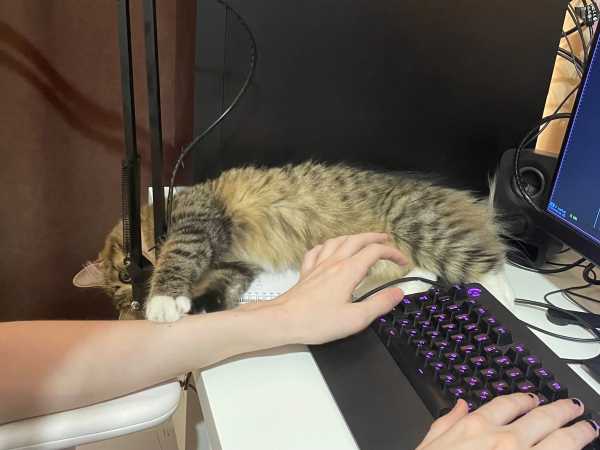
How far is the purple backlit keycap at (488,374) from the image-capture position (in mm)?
533

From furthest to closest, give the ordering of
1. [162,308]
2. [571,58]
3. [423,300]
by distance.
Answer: [571,58], [162,308], [423,300]

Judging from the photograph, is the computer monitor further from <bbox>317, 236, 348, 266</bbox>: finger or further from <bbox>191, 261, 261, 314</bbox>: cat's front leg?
<bbox>191, 261, 261, 314</bbox>: cat's front leg

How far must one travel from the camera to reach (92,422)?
1.68ft

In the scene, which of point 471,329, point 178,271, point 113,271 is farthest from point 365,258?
point 113,271

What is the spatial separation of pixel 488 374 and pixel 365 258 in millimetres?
215

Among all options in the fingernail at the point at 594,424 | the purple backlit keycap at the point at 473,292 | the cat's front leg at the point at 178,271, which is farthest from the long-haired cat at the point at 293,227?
the fingernail at the point at 594,424

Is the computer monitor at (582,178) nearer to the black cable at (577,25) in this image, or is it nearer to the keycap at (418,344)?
the keycap at (418,344)

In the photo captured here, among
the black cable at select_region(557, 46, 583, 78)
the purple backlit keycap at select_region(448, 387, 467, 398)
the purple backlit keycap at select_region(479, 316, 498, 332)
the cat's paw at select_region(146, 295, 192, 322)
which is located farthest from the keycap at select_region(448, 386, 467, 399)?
the black cable at select_region(557, 46, 583, 78)

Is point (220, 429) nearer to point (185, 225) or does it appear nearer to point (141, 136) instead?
point (185, 225)

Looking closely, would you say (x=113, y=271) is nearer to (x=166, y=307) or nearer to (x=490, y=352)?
(x=166, y=307)

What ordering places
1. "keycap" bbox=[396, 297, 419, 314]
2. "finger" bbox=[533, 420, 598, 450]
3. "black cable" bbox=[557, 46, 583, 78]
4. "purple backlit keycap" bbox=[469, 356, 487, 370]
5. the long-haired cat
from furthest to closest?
"black cable" bbox=[557, 46, 583, 78]
the long-haired cat
"keycap" bbox=[396, 297, 419, 314]
"purple backlit keycap" bbox=[469, 356, 487, 370]
"finger" bbox=[533, 420, 598, 450]

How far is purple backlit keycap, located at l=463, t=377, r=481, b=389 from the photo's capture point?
526 mm

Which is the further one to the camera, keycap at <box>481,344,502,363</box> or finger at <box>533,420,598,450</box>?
keycap at <box>481,344,502,363</box>

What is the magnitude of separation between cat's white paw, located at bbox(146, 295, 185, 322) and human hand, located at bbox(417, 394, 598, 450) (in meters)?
0.38
